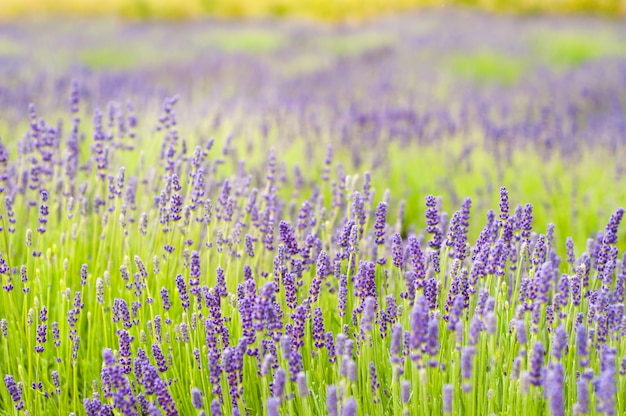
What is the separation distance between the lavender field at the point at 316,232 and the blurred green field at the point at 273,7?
307 inches

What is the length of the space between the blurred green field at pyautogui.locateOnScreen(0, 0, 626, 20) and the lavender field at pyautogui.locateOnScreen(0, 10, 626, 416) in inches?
307

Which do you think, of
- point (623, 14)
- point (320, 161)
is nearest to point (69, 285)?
point (320, 161)

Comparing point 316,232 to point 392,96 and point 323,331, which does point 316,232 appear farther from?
point 392,96

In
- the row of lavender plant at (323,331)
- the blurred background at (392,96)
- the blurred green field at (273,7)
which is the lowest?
the row of lavender plant at (323,331)

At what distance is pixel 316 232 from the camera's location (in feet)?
9.07

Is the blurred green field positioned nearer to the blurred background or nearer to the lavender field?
the blurred background

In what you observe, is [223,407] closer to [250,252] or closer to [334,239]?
[250,252]

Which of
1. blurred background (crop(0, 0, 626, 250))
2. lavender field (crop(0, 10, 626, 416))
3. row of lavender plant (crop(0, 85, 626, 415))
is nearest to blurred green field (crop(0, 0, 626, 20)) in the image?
blurred background (crop(0, 0, 626, 250))

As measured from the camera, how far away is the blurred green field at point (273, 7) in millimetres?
20125

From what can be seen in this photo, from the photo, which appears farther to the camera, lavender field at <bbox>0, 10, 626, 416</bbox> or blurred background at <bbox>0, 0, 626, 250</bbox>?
blurred background at <bbox>0, 0, 626, 250</bbox>

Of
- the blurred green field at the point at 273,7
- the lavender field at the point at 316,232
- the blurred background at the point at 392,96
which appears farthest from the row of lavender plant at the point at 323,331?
the blurred green field at the point at 273,7

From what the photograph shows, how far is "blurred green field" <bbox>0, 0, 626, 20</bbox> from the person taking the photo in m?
20.1

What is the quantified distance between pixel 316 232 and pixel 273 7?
65.0ft

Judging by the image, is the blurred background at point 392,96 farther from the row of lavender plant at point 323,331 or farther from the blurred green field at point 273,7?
the blurred green field at point 273,7
